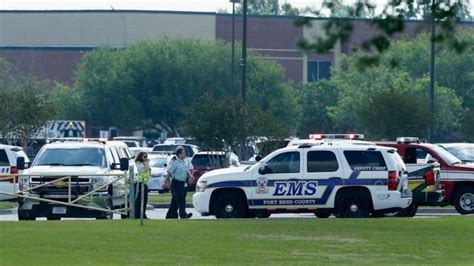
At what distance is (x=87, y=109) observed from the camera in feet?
268

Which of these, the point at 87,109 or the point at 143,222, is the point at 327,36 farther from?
the point at 87,109

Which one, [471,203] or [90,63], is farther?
[90,63]

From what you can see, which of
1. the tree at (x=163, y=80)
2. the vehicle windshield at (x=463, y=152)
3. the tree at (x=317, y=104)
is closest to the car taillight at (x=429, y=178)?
the vehicle windshield at (x=463, y=152)

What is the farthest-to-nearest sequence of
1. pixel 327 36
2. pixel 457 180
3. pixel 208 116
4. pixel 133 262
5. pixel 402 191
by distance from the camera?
pixel 208 116
pixel 457 180
pixel 402 191
pixel 133 262
pixel 327 36

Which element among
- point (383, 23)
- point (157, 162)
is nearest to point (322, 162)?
point (383, 23)

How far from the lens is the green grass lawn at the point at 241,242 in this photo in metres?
19.7

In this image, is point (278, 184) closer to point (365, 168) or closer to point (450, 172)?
point (365, 168)

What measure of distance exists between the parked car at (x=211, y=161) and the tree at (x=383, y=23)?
26900 millimetres

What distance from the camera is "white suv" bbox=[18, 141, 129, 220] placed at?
28.5 m

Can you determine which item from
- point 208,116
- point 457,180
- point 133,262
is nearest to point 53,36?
point 208,116

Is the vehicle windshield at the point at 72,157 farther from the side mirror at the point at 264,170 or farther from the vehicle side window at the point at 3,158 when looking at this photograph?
the vehicle side window at the point at 3,158

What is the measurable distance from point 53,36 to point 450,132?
27.6m

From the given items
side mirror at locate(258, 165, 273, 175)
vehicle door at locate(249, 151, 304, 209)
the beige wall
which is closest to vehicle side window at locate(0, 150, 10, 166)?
vehicle door at locate(249, 151, 304, 209)

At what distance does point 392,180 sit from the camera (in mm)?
28547
